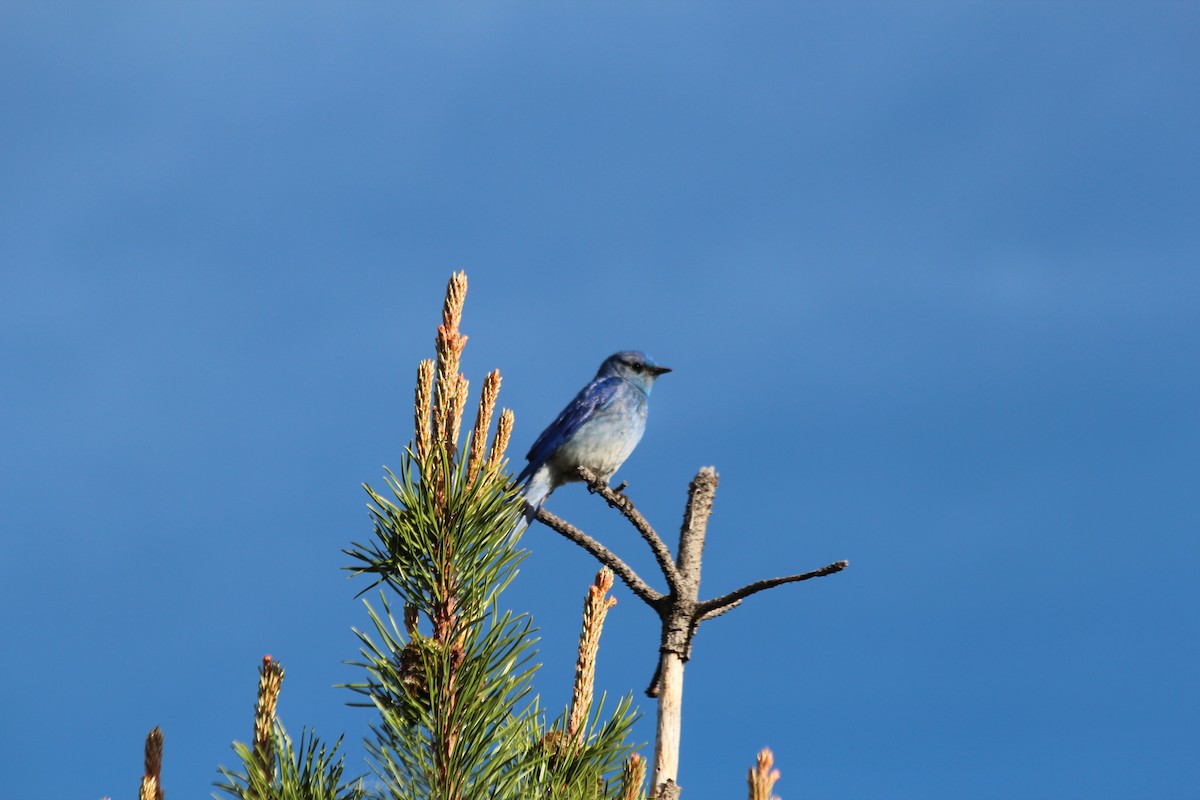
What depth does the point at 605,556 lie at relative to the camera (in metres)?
5.31

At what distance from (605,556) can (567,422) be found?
12.7 ft

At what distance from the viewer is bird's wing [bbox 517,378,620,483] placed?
898cm

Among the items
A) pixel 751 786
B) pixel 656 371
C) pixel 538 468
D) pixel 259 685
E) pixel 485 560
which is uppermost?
pixel 656 371

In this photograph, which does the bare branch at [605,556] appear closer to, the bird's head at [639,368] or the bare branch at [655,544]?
the bare branch at [655,544]

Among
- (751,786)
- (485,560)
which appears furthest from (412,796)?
(751,786)

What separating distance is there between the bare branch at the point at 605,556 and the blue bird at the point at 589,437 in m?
3.11

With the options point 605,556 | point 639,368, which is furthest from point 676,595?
point 639,368

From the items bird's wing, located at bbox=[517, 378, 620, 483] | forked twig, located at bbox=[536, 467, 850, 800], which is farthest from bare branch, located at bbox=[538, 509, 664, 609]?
bird's wing, located at bbox=[517, 378, 620, 483]

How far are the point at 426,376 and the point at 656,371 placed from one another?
7544 millimetres

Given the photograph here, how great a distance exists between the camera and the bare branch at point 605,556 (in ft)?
16.1

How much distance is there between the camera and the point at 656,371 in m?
10.4

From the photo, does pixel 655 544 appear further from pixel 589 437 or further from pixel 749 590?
pixel 589 437

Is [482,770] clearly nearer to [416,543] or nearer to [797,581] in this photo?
[416,543]

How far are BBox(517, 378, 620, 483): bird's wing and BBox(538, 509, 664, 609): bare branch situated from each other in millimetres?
3050
